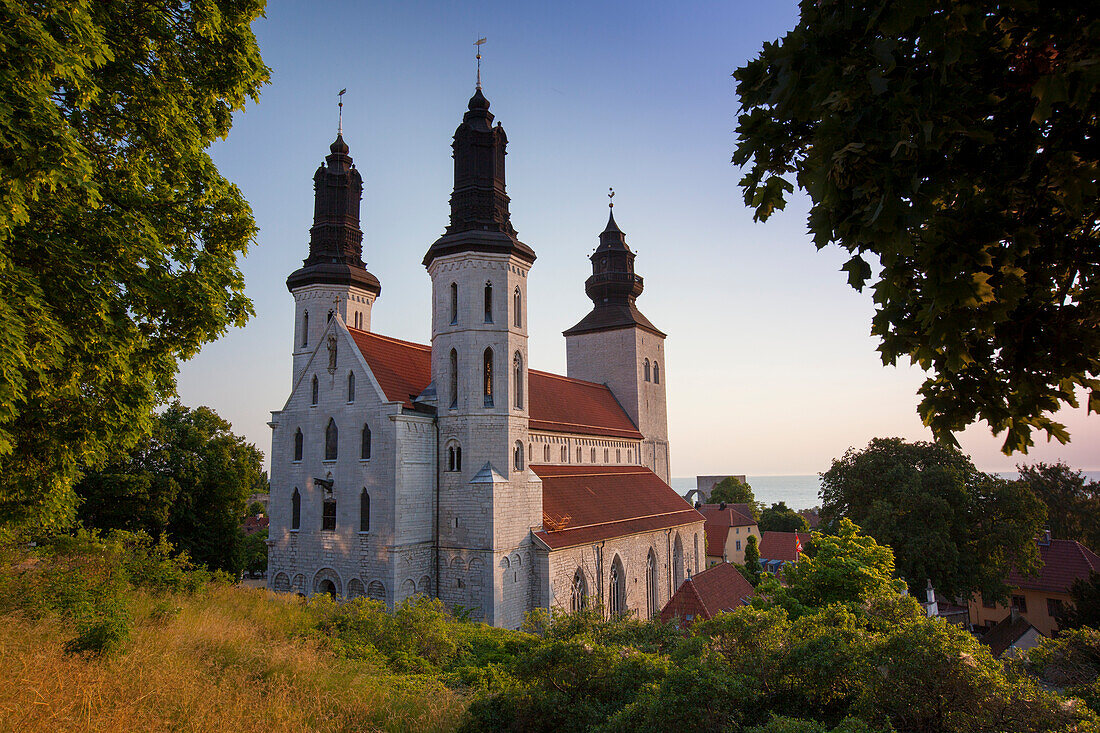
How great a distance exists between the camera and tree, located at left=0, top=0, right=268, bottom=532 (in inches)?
226

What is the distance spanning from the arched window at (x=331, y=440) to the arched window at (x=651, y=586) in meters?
15.7

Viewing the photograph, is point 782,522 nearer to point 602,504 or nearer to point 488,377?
point 602,504

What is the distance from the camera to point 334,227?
28266mm

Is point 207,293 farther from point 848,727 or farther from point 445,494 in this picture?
point 445,494

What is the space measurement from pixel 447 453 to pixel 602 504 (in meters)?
8.79

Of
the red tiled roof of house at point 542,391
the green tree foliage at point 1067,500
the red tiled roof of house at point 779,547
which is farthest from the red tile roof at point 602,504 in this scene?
the green tree foliage at point 1067,500

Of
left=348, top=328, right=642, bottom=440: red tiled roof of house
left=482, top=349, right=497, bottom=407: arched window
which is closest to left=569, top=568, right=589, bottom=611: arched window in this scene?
left=348, top=328, right=642, bottom=440: red tiled roof of house

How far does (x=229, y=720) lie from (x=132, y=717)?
2.99 feet

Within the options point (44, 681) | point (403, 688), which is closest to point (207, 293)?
point (44, 681)

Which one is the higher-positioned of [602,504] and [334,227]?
[334,227]

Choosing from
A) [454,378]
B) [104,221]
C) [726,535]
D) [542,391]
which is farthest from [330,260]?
[726,535]

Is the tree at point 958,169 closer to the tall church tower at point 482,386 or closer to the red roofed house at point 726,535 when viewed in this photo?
the tall church tower at point 482,386

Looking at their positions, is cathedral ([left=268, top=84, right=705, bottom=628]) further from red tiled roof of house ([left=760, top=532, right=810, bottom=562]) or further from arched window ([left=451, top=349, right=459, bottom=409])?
red tiled roof of house ([left=760, top=532, right=810, bottom=562])

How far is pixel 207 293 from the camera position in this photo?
26.0ft
